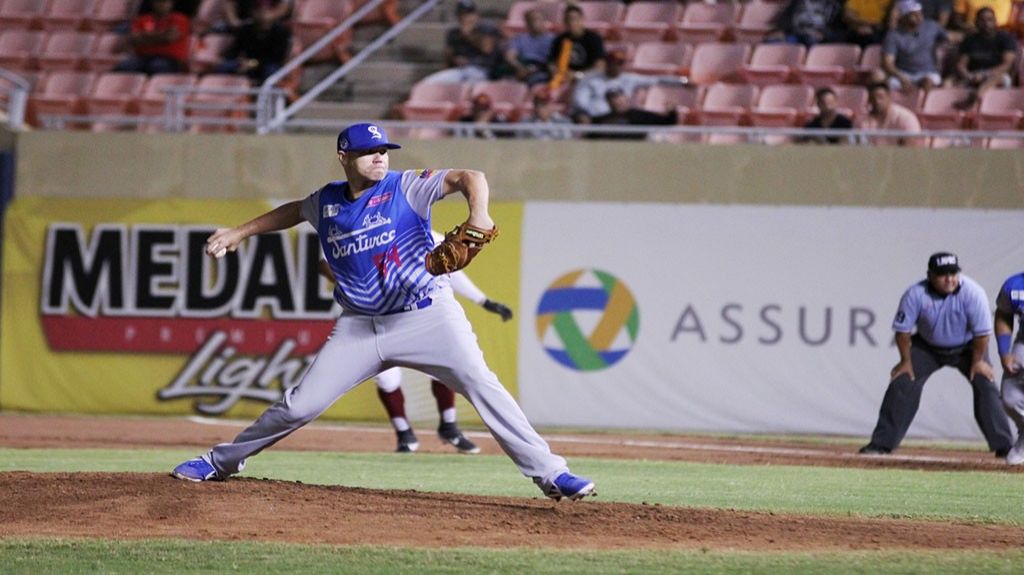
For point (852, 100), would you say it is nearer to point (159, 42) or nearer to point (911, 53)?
point (911, 53)

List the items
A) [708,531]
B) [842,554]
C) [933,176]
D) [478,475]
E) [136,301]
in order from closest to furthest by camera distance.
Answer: [842,554] → [708,531] → [478,475] → [933,176] → [136,301]

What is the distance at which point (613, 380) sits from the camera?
17.8 meters

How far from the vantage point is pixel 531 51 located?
1953 cm

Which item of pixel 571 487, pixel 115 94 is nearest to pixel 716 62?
pixel 115 94

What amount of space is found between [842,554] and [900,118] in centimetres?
1121

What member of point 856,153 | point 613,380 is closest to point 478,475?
point 613,380

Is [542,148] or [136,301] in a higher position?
[542,148]

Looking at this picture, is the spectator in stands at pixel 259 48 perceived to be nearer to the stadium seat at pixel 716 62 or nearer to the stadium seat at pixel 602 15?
the stadium seat at pixel 602 15

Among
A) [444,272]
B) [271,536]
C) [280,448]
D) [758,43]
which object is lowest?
[280,448]

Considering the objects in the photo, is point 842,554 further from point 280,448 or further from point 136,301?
point 136,301

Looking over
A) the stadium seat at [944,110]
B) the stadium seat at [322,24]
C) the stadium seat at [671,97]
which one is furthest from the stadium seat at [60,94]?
the stadium seat at [944,110]

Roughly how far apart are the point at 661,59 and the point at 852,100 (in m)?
2.52

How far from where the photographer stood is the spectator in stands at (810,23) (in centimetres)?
1916

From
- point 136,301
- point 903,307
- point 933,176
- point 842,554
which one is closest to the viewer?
point 842,554
